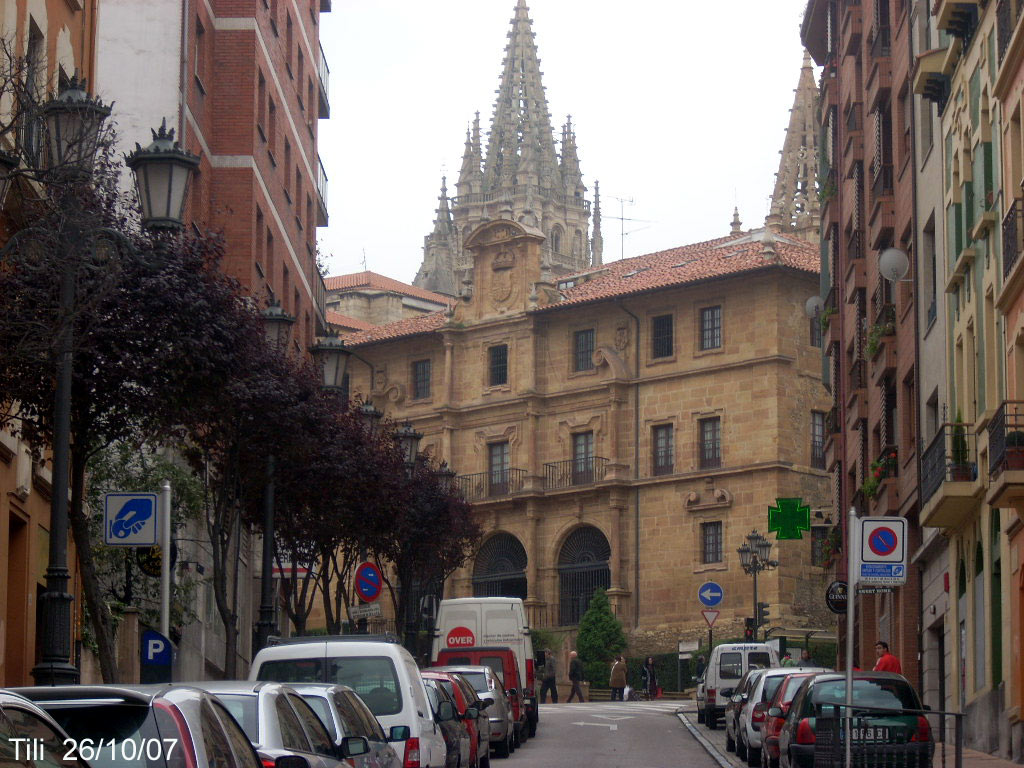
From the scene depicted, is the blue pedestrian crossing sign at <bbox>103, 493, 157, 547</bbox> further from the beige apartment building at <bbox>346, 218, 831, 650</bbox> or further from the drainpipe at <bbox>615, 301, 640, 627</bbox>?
the drainpipe at <bbox>615, 301, 640, 627</bbox>

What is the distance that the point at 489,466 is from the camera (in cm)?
7381

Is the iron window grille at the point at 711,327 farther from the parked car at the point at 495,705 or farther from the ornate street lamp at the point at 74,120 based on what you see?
the ornate street lamp at the point at 74,120

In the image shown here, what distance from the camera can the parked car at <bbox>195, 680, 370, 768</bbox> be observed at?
37.6 ft

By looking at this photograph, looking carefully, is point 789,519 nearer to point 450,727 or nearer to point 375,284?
point 450,727

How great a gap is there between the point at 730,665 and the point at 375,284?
259 feet

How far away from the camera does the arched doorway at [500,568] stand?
71812 mm

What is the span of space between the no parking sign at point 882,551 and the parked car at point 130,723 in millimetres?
11222

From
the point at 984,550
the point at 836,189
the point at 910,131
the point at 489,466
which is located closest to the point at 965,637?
the point at 984,550

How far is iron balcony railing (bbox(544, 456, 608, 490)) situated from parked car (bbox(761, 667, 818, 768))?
150 feet

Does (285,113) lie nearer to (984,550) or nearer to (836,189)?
(836,189)

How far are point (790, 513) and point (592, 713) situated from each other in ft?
22.0

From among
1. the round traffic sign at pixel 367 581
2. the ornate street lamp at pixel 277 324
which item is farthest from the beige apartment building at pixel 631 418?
the ornate street lamp at pixel 277 324

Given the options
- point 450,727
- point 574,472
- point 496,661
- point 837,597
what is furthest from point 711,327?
point 450,727

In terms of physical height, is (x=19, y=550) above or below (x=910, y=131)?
below
